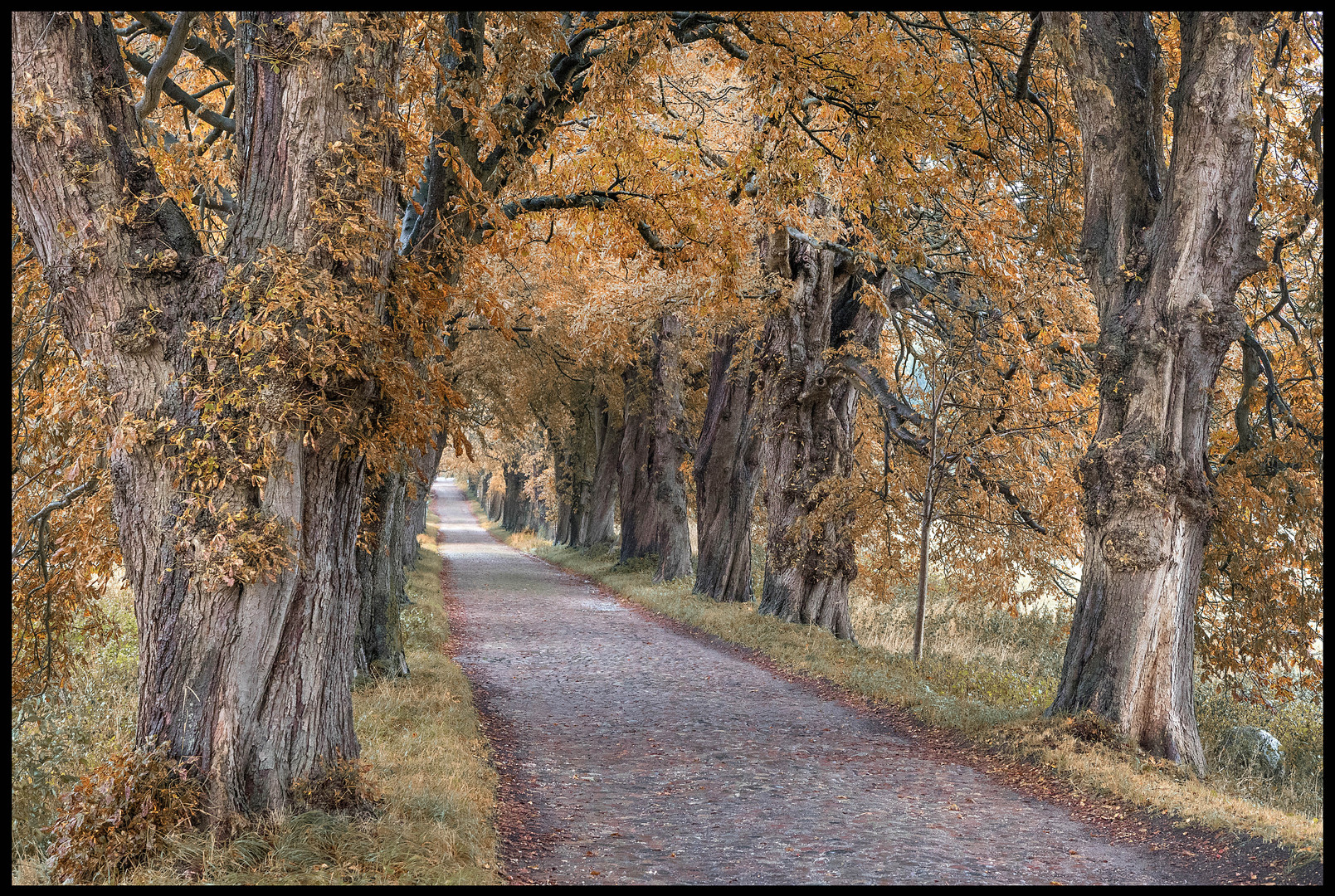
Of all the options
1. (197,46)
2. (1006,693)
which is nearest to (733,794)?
(1006,693)

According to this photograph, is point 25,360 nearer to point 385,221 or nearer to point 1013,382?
point 385,221

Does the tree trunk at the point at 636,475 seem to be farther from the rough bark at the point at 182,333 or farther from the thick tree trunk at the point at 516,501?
the thick tree trunk at the point at 516,501

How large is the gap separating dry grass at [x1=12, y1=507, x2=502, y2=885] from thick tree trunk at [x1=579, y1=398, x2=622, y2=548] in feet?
66.5

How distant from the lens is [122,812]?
445 centimetres

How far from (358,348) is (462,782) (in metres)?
3.37

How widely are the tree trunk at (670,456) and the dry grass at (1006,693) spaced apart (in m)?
1.03

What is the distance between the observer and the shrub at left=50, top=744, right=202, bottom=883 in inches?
171

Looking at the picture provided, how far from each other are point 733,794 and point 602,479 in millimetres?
23405

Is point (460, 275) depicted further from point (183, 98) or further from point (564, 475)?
point (564, 475)

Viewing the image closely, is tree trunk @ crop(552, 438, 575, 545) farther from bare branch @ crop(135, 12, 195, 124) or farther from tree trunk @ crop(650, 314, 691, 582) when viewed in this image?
bare branch @ crop(135, 12, 195, 124)

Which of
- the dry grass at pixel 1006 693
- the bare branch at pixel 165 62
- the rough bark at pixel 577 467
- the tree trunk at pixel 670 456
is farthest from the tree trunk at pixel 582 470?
the bare branch at pixel 165 62

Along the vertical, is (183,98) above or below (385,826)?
above
